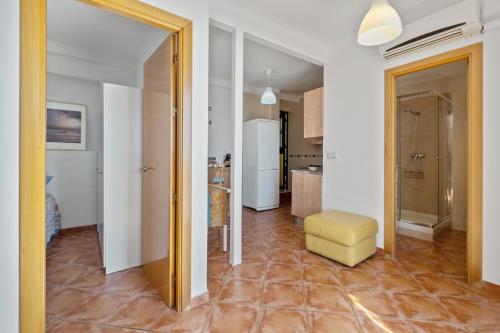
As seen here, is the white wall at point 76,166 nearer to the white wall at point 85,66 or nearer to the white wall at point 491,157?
the white wall at point 85,66

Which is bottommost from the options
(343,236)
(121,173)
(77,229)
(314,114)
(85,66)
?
(77,229)

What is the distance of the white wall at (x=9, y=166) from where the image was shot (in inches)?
41.9

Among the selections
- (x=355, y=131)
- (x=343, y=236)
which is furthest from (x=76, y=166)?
(x=355, y=131)

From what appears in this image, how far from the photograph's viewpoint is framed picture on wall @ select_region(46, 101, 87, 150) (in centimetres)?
327

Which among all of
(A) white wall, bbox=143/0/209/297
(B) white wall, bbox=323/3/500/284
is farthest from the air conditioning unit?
(A) white wall, bbox=143/0/209/297

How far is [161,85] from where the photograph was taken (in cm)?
186

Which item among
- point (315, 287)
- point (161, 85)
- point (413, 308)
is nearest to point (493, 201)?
point (413, 308)

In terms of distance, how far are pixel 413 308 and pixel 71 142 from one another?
4382 millimetres

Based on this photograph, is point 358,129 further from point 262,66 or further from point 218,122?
point 218,122

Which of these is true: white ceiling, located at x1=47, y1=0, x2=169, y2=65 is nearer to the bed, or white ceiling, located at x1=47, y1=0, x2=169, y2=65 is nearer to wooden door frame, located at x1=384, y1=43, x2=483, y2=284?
the bed

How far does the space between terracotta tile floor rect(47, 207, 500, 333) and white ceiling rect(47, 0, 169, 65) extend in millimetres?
2543

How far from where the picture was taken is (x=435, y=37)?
217 cm

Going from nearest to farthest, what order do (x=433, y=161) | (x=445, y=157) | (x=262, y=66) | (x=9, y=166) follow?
1. (x=9, y=166)
2. (x=445, y=157)
3. (x=262, y=66)
4. (x=433, y=161)

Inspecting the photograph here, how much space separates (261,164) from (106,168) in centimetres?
302
